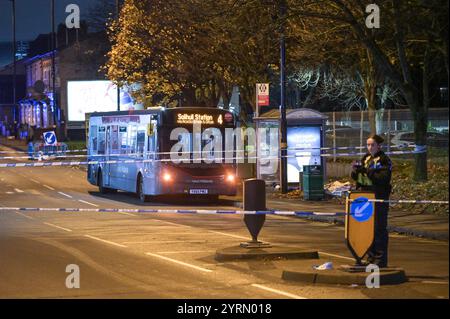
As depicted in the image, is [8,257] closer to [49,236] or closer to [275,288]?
[49,236]

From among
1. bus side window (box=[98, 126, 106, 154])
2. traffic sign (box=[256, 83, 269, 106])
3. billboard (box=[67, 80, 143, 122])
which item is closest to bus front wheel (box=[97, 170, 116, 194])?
bus side window (box=[98, 126, 106, 154])

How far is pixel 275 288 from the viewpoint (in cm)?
1110

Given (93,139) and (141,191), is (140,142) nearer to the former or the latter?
(141,191)

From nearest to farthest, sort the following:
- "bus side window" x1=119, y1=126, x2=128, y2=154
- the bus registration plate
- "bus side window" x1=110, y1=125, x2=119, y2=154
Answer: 1. the bus registration plate
2. "bus side window" x1=119, y1=126, x2=128, y2=154
3. "bus side window" x1=110, y1=125, x2=119, y2=154

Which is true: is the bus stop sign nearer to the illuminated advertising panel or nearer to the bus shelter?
the bus shelter

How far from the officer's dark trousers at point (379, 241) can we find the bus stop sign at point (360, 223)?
0.15m

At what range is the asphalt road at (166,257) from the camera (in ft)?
35.7

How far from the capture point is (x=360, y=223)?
38.8 ft

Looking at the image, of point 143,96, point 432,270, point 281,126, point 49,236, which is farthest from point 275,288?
point 143,96

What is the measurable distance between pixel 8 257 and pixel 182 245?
10.4ft

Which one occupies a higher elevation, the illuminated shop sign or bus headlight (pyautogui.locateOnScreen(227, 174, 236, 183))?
the illuminated shop sign

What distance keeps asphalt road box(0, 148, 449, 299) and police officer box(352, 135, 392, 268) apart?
0.58 m

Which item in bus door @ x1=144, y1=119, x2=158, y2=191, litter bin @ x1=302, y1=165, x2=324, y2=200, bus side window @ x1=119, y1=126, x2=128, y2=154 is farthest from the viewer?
bus side window @ x1=119, y1=126, x2=128, y2=154

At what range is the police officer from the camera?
1188 centimetres
